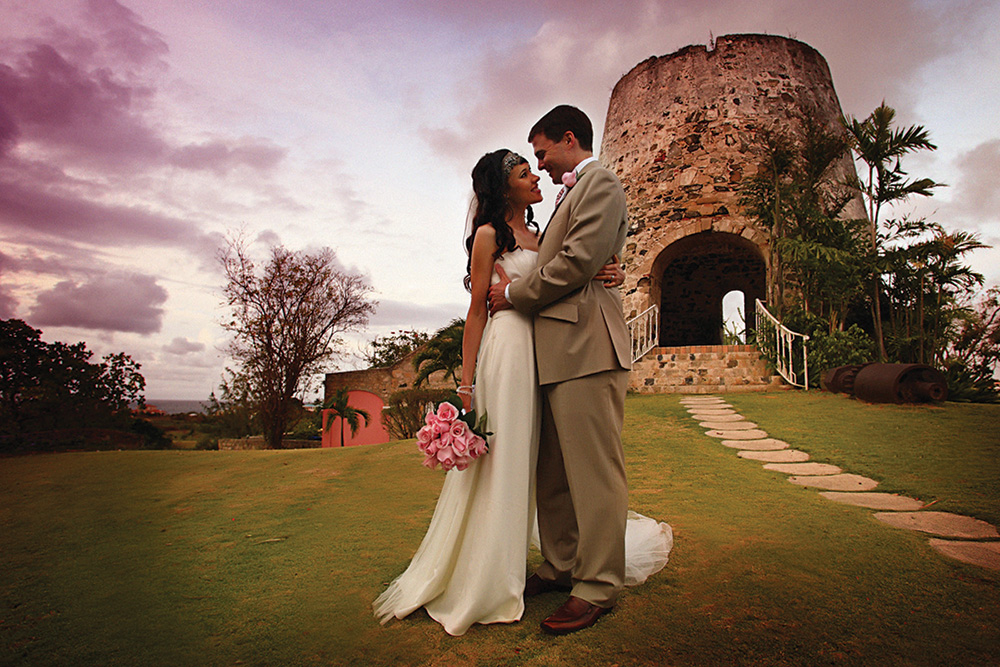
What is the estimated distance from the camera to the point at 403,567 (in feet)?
7.39

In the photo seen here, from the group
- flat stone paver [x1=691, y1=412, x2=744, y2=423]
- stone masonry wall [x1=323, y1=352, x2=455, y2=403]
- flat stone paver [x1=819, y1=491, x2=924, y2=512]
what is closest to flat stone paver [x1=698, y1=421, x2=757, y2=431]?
flat stone paver [x1=691, y1=412, x2=744, y2=423]

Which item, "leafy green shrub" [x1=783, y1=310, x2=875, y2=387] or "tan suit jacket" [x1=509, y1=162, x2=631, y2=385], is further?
"leafy green shrub" [x1=783, y1=310, x2=875, y2=387]

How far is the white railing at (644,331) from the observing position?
9570 millimetres

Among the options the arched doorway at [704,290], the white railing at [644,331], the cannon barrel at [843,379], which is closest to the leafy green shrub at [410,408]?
the white railing at [644,331]

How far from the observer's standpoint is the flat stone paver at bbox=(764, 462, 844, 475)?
381cm

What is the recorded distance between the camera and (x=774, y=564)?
207 cm

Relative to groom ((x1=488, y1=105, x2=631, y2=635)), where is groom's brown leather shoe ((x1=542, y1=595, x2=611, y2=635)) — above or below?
below

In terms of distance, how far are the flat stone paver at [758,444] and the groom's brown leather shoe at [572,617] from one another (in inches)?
140

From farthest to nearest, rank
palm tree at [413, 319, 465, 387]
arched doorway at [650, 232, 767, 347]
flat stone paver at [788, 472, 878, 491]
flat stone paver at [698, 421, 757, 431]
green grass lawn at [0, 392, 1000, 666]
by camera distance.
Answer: arched doorway at [650, 232, 767, 347]
palm tree at [413, 319, 465, 387]
flat stone paver at [698, 421, 757, 431]
flat stone paver at [788, 472, 878, 491]
green grass lawn at [0, 392, 1000, 666]

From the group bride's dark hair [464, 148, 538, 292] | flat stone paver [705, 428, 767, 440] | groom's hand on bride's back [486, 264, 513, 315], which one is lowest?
flat stone paver [705, 428, 767, 440]

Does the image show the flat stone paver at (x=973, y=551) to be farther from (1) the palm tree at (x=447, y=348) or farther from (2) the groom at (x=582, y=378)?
(1) the palm tree at (x=447, y=348)

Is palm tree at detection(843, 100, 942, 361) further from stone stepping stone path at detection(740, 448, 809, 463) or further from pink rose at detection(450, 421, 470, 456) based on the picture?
pink rose at detection(450, 421, 470, 456)

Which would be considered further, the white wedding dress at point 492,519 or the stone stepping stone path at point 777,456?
the stone stepping stone path at point 777,456

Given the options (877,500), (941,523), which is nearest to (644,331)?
(877,500)
